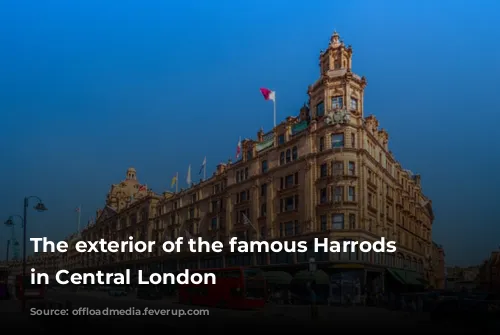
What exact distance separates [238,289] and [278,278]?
641 inches

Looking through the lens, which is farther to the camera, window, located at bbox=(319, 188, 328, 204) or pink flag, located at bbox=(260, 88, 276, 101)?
pink flag, located at bbox=(260, 88, 276, 101)

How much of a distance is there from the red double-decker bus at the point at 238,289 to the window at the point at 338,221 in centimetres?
1547

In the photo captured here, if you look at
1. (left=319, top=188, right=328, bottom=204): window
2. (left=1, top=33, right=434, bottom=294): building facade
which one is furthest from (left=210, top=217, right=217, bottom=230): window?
(left=319, top=188, right=328, bottom=204): window

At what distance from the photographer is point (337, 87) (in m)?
58.6

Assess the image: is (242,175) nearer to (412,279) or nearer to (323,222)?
(323,222)

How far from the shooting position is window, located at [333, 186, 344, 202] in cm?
5597

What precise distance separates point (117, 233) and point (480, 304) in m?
103

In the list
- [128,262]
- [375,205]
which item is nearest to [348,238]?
[375,205]

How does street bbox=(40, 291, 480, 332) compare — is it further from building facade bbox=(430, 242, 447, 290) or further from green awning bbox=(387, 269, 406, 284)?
building facade bbox=(430, 242, 447, 290)

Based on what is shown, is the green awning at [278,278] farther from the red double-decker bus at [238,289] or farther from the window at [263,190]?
the window at [263,190]

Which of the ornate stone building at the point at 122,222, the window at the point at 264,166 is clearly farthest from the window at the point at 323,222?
the ornate stone building at the point at 122,222

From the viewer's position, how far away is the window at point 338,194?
184 ft

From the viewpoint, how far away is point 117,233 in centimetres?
12194

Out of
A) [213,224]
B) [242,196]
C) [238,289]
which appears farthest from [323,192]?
[213,224]
